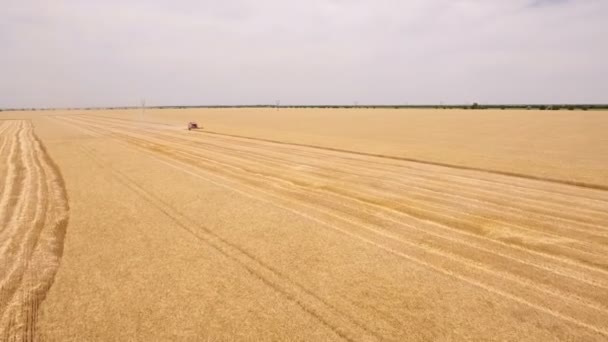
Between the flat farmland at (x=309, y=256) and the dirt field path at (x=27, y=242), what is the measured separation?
0.09 feet

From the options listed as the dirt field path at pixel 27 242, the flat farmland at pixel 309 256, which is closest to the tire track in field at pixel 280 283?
the flat farmland at pixel 309 256

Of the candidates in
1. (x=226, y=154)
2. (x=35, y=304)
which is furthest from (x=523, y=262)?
(x=226, y=154)

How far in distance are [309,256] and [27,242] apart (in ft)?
15.5

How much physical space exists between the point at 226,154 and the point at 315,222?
9.81 metres

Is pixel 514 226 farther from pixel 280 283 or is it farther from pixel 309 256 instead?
pixel 280 283

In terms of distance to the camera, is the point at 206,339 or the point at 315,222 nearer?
the point at 206,339

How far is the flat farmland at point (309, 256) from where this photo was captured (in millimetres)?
3496

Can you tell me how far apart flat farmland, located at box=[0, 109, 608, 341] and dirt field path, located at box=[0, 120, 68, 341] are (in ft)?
0.09

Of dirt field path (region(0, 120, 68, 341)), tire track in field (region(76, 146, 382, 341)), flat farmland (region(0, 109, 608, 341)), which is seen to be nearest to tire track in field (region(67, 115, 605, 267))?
flat farmland (region(0, 109, 608, 341))

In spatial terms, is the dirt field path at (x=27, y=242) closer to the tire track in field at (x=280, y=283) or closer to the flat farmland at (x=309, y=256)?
the flat farmland at (x=309, y=256)

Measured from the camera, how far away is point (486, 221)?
6309 millimetres

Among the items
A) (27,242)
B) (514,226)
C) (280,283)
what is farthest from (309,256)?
(27,242)

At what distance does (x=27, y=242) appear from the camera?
18.4 ft

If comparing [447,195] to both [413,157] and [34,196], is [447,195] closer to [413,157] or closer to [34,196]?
[413,157]
